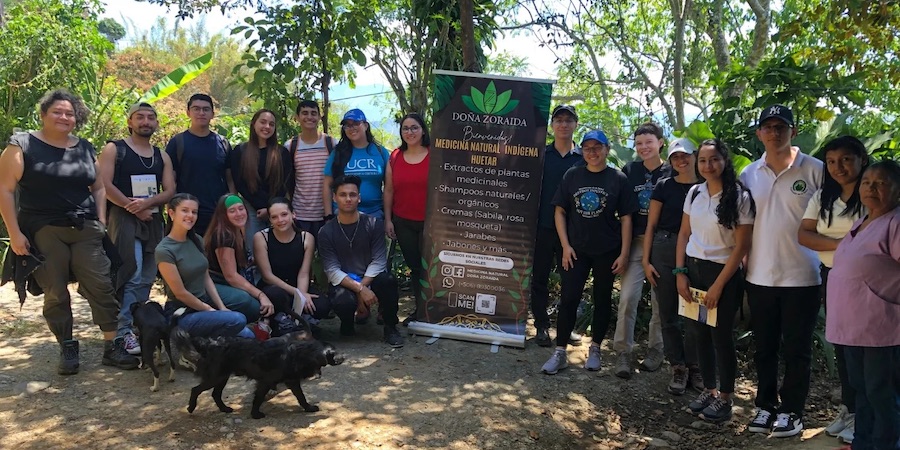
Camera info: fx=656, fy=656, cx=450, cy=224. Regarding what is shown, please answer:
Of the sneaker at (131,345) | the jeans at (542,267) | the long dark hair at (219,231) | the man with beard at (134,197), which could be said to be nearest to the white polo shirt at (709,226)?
the jeans at (542,267)

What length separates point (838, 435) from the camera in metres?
3.74

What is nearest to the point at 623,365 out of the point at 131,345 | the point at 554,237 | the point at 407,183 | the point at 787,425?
the point at 554,237

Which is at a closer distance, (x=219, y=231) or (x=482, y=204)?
(x=219, y=231)

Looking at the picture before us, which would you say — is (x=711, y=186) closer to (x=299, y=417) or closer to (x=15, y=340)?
(x=299, y=417)

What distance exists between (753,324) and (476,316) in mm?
2355

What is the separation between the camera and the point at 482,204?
18.2 feet

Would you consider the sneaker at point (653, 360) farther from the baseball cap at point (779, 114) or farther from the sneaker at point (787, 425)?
the baseball cap at point (779, 114)

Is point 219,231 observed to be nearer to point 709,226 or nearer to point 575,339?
point 575,339

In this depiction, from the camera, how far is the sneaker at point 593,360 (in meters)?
4.96

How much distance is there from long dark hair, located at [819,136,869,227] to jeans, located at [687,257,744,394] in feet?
2.15

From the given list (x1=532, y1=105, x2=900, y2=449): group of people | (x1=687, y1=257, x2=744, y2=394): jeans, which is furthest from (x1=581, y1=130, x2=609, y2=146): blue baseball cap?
(x1=687, y1=257, x2=744, y2=394): jeans

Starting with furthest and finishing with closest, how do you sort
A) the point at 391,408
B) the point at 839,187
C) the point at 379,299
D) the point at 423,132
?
the point at 423,132, the point at 379,299, the point at 391,408, the point at 839,187

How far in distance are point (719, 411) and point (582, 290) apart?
1.24 metres

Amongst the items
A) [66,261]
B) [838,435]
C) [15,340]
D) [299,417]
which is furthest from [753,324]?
[15,340]
